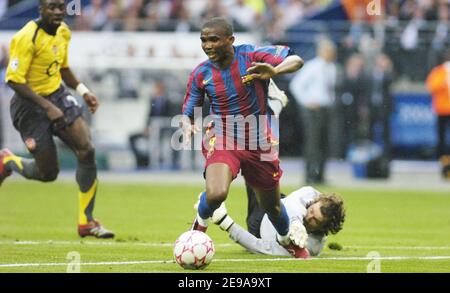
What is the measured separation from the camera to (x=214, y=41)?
401 inches

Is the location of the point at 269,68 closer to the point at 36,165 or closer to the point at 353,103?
the point at 36,165

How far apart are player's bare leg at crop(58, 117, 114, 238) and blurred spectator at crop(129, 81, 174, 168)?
37.4ft

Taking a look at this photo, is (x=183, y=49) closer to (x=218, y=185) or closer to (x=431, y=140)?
(x=431, y=140)

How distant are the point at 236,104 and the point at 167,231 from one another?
386 cm

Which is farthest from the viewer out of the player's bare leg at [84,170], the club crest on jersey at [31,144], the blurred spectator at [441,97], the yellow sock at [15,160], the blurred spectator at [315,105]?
the blurred spectator at [441,97]

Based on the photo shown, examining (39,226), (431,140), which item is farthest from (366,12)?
(39,226)

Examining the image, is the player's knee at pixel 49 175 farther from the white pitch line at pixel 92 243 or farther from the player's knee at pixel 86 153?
the white pitch line at pixel 92 243

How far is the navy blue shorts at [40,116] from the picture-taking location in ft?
42.3

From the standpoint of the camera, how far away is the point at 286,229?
10.6m

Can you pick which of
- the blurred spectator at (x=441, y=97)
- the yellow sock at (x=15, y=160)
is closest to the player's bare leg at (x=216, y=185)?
the yellow sock at (x=15, y=160)

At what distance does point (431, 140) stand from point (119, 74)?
22.4 feet

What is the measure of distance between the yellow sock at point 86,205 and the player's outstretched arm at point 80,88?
0.92 metres

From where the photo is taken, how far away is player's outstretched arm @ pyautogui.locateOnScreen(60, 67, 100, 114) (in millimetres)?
12922

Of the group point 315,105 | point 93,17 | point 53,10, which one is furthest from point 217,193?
point 93,17
